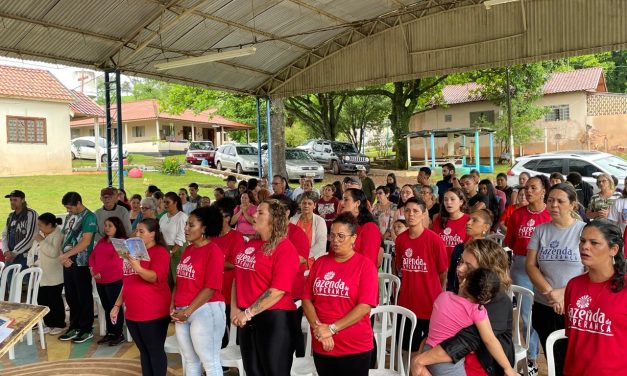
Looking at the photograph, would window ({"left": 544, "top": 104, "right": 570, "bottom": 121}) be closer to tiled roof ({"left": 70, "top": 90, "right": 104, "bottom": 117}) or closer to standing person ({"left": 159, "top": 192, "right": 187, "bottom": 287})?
tiled roof ({"left": 70, "top": 90, "right": 104, "bottom": 117})

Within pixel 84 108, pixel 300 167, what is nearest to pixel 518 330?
pixel 300 167

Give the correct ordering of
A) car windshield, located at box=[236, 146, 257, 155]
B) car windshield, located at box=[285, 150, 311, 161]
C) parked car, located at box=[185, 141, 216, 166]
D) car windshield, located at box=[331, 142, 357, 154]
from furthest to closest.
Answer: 1. parked car, located at box=[185, 141, 216, 166]
2. car windshield, located at box=[331, 142, 357, 154]
3. car windshield, located at box=[236, 146, 257, 155]
4. car windshield, located at box=[285, 150, 311, 161]

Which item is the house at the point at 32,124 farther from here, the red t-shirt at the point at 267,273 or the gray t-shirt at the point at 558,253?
the gray t-shirt at the point at 558,253

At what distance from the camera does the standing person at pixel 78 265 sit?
5297 mm

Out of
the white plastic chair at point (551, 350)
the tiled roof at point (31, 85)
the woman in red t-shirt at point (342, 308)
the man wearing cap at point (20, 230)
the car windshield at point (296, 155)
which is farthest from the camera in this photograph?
the tiled roof at point (31, 85)

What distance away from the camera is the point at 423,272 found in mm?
3578

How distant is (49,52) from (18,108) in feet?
42.8

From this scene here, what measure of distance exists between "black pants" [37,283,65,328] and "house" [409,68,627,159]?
22019 millimetres

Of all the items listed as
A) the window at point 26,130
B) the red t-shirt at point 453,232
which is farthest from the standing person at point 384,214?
Result: the window at point 26,130

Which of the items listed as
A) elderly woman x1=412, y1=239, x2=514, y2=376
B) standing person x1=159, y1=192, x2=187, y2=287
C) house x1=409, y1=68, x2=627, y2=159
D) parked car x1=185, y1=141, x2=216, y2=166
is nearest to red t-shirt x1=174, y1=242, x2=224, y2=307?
elderly woman x1=412, y1=239, x2=514, y2=376

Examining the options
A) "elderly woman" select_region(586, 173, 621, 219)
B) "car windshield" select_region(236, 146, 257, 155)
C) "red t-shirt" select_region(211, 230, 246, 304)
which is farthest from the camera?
"car windshield" select_region(236, 146, 257, 155)

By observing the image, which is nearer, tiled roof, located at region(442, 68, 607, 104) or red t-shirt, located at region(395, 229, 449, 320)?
red t-shirt, located at region(395, 229, 449, 320)

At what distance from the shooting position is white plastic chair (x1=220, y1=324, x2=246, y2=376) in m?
3.54

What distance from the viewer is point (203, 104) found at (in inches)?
821
